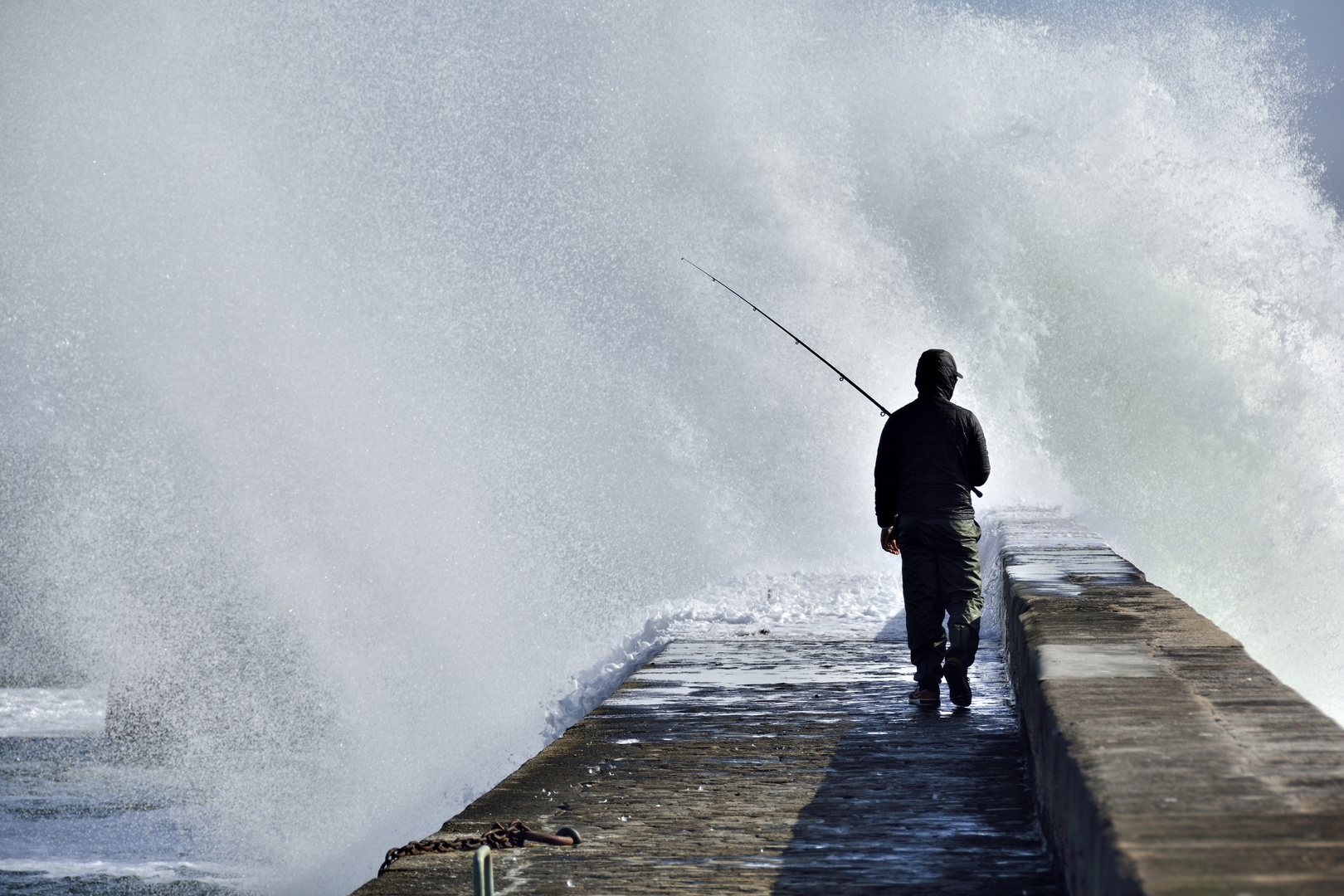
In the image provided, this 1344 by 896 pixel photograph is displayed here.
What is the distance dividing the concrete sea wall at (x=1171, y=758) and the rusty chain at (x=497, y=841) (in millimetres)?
1533

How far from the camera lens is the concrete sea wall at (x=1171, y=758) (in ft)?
6.36

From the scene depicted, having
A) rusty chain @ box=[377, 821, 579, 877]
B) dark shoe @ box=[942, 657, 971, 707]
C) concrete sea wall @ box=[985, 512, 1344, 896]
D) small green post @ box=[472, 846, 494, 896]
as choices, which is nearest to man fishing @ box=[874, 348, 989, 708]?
dark shoe @ box=[942, 657, 971, 707]

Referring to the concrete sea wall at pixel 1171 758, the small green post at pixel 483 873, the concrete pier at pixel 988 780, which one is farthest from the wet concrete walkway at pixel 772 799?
the small green post at pixel 483 873

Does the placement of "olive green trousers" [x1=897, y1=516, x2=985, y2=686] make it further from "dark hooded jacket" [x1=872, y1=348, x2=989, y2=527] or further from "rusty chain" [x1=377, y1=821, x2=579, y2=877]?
"rusty chain" [x1=377, y1=821, x2=579, y2=877]

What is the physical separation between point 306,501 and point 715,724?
16.7 meters

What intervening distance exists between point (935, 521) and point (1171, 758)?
2908mm

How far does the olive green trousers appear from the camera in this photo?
540 cm

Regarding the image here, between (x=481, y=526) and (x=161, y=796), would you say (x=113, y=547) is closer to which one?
(x=481, y=526)

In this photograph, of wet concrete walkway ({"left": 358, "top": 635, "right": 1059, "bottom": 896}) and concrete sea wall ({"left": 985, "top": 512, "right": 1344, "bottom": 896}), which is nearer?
concrete sea wall ({"left": 985, "top": 512, "right": 1344, "bottom": 896})

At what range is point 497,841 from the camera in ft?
12.0

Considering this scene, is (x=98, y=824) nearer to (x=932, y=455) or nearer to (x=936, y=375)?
(x=932, y=455)

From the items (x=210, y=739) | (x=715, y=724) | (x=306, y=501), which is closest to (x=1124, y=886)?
(x=715, y=724)

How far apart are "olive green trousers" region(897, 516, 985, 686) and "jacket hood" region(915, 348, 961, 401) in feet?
2.23

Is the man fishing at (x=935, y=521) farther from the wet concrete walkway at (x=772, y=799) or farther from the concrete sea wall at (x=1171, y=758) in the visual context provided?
the concrete sea wall at (x=1171, y=758)
